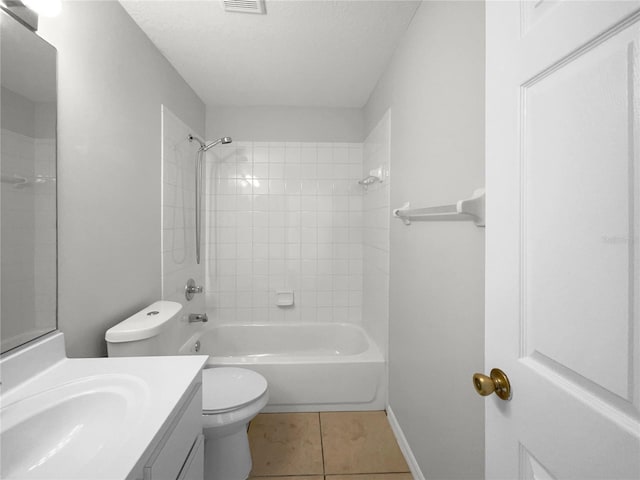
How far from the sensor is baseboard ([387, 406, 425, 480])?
1528mm

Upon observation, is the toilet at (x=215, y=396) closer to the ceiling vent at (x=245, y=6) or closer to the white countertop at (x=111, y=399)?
the white countertop at (x=111, y=399)

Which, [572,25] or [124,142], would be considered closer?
[572,25]

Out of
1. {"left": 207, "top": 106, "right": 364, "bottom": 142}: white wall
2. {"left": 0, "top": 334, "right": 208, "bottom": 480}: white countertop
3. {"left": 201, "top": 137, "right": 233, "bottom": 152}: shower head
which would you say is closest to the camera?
{"left": 0, "top": 334, "right": 208, "bottom": 480}: white countertop

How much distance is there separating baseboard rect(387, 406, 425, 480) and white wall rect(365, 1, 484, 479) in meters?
0.05

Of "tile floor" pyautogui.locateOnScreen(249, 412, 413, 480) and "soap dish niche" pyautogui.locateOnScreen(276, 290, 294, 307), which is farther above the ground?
"soap dish niche" pyautogui.locateOnScreen(276, 290, 294, 307)

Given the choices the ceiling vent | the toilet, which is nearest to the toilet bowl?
the toilet

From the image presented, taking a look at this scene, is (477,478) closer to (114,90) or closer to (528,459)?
(528,459)

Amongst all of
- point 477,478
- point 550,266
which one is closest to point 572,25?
point 550,266

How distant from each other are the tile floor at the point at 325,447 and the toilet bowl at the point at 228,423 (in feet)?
0.49

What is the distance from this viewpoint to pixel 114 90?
144cm

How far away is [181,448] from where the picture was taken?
0.85m

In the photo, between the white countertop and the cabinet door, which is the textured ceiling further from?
the cabinet door

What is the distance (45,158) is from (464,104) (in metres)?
1.45

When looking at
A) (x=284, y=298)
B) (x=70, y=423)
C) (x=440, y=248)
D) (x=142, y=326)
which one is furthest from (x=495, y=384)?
(x=284, y=298)
